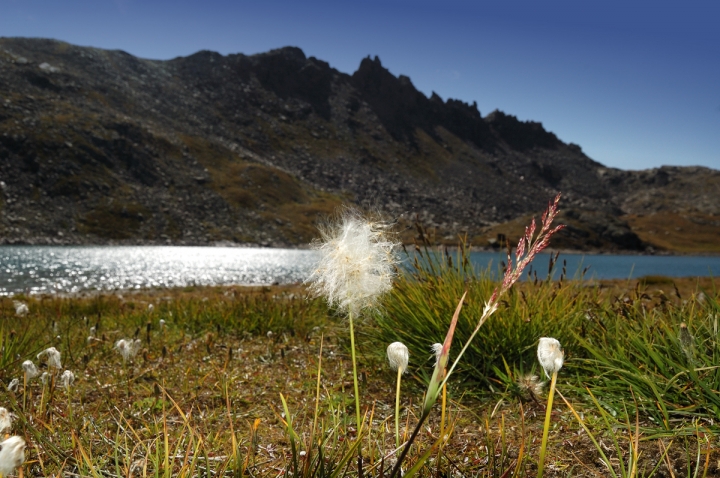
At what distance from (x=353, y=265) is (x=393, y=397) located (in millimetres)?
2581

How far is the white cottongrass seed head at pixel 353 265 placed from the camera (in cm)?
348

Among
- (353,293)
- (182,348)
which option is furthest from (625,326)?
(182,348)

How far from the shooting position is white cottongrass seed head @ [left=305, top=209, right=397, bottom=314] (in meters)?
3.48

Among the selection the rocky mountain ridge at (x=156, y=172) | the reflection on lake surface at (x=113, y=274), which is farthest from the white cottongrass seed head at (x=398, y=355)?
the rocky mountain ridge at (x=156, y=172)

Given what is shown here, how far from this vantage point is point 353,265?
3.47 meters

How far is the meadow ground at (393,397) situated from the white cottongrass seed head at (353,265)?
44cm

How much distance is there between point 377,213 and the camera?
4.47 m

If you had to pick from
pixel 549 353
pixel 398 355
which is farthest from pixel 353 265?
pixel 549 353

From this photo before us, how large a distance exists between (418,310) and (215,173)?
142576 mm

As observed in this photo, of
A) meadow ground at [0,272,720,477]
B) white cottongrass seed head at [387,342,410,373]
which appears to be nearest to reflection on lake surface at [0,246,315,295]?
meadow ground at [0,272,720,477]

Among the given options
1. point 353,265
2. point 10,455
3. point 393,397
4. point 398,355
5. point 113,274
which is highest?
point 353,265

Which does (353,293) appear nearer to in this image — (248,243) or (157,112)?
(248,243)

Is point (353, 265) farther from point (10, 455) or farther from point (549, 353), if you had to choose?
point (10, 455)

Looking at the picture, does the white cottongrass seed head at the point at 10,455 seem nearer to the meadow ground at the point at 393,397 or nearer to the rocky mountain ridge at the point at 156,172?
the meadow ground at the point at 393,397
